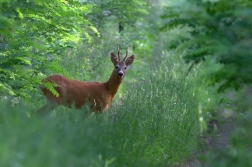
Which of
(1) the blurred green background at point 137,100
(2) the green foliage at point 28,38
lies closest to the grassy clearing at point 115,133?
(1) the blurred green background at point 137,100

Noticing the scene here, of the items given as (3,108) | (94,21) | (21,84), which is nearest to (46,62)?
(21,84)

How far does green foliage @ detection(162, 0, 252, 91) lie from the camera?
16.6ft

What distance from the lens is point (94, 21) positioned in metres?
14.2

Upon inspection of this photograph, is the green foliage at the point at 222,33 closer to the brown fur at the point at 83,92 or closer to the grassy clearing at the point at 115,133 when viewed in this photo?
the grassy clearing at the point at 115,133

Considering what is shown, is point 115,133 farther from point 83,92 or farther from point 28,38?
point 83,92

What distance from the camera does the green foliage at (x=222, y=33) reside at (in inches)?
199

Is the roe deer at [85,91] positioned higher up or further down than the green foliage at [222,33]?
further down

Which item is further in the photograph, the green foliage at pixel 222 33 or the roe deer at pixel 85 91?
the roe deer at pixel 85 91

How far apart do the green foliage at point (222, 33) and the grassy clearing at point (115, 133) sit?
125 centimetres

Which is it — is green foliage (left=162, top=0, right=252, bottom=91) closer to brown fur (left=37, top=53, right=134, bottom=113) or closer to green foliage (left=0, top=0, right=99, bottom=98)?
green foliage (left=0, top=0, right=99, bottom=98)

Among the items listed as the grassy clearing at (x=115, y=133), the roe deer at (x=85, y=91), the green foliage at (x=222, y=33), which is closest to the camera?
the grassy clearing at (x=115, y=133)

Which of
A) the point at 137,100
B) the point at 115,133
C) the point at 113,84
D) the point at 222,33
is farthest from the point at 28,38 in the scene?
the point at 113,84

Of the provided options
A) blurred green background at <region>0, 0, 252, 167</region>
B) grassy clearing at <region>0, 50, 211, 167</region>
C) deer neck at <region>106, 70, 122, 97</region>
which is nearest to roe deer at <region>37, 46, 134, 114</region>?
deer neck at <region>106, 70, 122, 97</region>

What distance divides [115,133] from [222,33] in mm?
1719
